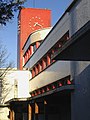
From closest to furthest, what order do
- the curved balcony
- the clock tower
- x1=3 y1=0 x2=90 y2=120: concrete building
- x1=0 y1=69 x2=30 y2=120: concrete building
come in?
1. x1=3 y1=0 x2=90 y2=120: concrete building
2. the curved balcony
3. x1=0 y1=69 x2=30 y2=120: concrete building
4. the clock tower

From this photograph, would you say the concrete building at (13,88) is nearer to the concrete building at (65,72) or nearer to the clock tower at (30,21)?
the concrete building at (65,72)

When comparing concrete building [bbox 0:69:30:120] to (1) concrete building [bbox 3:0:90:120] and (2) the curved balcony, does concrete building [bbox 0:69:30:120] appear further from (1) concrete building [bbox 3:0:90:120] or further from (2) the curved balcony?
(2) the curved balcony

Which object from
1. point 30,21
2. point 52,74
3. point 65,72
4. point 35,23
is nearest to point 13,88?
point 52,74

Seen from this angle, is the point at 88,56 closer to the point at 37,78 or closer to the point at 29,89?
the point at 37,78

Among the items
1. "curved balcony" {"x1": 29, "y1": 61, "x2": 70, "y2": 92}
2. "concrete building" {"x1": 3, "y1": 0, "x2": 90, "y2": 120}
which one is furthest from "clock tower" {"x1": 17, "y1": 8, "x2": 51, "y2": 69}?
"curved balcony" {"x1": 29, "y1": 61, "x2": 70, "y2": 92}

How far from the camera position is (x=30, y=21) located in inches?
2692

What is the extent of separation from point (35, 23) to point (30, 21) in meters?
1.22

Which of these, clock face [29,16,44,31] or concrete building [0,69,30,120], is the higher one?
clock face [29,16,44,31]

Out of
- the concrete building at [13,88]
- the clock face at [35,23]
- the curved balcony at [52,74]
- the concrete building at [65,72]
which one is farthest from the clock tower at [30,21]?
the curved balcony at [52,74]

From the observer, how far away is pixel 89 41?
11992 millimetres

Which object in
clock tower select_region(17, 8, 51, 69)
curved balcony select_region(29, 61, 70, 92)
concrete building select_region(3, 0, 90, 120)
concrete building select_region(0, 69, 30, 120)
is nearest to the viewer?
concrete building select_region(3, 0, 90, 120)

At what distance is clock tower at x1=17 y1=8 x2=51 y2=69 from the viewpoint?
220ft

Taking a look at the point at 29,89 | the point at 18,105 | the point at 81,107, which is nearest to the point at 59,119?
the point at 18,105

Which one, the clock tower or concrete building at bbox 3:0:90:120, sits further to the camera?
the clock tower
